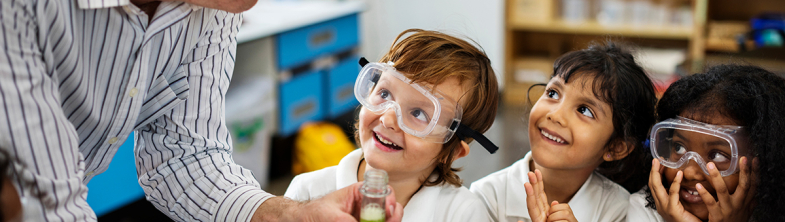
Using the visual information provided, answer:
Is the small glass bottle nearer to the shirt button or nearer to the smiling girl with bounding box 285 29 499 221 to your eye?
the smiling girl with bounding box 285 29 499 221

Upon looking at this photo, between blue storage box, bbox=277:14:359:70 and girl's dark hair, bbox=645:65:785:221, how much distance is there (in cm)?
249

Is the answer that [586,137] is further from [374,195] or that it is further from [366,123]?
[374,195]

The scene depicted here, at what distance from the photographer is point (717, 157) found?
1393 millimetres

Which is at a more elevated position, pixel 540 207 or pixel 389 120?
pixel 389 120

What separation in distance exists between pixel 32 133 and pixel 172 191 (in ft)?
1.45

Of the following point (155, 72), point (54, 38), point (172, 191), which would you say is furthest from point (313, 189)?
point (54, 38)

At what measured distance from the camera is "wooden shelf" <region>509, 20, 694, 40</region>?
180 inches

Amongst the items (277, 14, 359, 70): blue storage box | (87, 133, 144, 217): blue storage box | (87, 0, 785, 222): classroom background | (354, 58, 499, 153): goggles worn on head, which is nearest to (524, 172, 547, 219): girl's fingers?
(354, 58, 499, 153): goggles worn on head

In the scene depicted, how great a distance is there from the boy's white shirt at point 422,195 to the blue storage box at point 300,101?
2225mm

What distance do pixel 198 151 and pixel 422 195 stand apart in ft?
1.70

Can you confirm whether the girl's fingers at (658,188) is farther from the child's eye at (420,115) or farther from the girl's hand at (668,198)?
the child's eye at (420,115)

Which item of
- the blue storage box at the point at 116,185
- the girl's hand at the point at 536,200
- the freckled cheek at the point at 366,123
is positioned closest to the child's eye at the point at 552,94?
the girl's hand at the point at 536,200

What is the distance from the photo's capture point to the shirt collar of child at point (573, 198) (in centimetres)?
160

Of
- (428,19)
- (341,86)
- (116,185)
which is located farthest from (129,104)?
(428,19)
